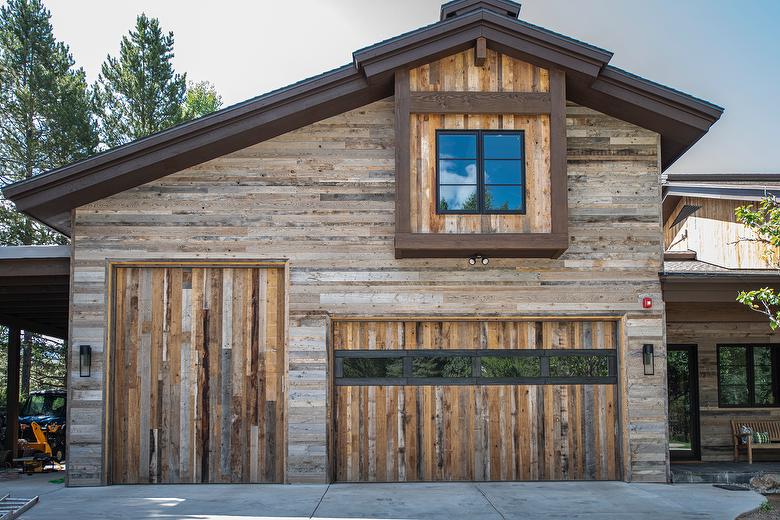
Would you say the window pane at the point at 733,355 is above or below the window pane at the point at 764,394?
above

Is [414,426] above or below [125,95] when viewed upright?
below

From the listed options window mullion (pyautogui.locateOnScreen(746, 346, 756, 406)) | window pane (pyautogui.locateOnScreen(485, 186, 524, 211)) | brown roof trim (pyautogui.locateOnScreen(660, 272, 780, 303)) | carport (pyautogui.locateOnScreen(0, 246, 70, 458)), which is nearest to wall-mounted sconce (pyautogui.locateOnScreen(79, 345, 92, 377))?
carport (pyautogui.locateOnScreen(0, 246, 70, 458))

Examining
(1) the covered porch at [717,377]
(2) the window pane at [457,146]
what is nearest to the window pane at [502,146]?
(2) the window pane at [457,146]

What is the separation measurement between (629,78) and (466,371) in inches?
181

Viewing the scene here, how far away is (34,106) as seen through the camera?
26.0m

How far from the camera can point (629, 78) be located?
435 inches

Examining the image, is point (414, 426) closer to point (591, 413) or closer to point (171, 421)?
point (591, 413)

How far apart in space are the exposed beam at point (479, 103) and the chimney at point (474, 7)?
1.60m

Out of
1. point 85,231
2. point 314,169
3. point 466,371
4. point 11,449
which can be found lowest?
point 11,449

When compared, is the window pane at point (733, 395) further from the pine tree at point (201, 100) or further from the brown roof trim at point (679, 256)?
the pine tree at point (201, 100)

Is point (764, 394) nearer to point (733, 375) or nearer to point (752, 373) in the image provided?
point (752, 373)

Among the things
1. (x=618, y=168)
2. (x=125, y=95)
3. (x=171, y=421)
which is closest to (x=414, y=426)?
(x=171, y=421)

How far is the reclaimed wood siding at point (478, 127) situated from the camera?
429 inches

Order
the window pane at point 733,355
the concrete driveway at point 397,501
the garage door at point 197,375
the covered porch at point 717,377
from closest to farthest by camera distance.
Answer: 1. the concrete driveway at point 397,501
2. the garage door at point 197,375
3. the covered porch at point 717,377
4. the window pane at point 733,355
